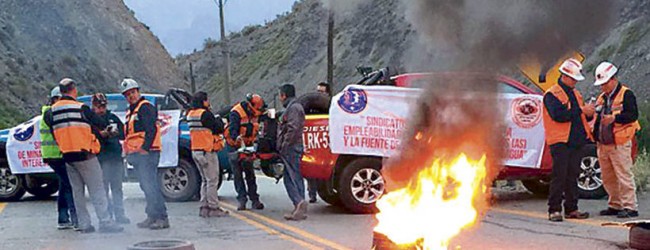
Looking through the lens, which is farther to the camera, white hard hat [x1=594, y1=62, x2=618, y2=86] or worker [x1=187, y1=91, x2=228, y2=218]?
worker [x1=187, y1=91, x2=228, y2=218]

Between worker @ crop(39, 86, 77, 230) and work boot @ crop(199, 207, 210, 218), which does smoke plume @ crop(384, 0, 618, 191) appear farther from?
worker @ crop(39, 86, 77, 230)

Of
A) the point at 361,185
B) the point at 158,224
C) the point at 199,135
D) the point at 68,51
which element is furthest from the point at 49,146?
the point at 68,51

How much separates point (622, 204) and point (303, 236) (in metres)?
3.93

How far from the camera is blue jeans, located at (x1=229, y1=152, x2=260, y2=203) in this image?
12.1 metres

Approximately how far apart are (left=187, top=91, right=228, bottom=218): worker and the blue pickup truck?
80.0 inches

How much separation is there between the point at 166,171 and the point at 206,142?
8.12 feet

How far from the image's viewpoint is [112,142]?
36.6 ft

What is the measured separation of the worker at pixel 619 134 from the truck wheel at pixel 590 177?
1345 mm

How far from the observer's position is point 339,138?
11.6m

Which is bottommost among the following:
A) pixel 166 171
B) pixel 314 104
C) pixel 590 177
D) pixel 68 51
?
pixel 590 177

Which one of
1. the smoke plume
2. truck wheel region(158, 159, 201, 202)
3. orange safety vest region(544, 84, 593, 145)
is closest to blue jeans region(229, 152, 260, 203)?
truck wheel region(158, 159, 201, 202)

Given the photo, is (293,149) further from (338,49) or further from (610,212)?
(338,49)

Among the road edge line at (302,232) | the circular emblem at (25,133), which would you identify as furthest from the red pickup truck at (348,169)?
the circular emblem at (25,133)

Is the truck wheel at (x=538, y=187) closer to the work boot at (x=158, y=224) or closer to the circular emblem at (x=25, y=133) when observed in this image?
the work boot at (x=158, y=224)
